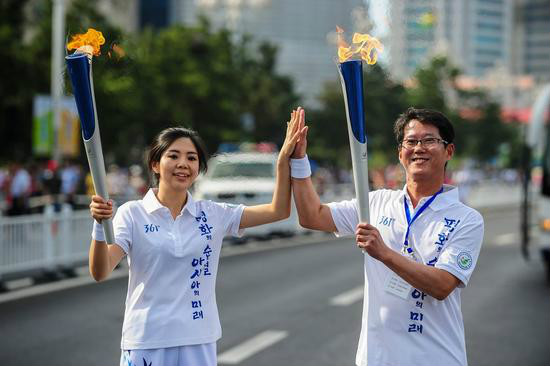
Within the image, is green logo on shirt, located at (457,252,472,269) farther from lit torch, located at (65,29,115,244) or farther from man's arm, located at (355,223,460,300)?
lit torch, located at (65,29,115,244)

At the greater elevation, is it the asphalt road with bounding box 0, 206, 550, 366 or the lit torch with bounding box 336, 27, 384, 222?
the lit torch with bounding box 336, 27, 384, 222

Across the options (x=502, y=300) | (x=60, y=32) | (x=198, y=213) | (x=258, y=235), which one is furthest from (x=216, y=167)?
(x=198, y=213)

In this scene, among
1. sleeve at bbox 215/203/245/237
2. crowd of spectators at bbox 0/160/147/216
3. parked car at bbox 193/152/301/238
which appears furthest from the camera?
parked car at bbox 193/152/301/238

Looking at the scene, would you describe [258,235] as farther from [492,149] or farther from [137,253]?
[492,149]

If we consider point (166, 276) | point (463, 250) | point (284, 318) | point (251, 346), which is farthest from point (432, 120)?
point (284, 318)

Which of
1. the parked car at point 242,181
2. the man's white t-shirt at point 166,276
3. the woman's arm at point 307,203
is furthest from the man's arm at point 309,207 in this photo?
the parked car at point 242,181

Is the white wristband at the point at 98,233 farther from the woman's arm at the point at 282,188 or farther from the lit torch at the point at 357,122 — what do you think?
the lit torch at the point at 357,122

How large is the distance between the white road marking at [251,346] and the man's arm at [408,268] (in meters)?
3.87

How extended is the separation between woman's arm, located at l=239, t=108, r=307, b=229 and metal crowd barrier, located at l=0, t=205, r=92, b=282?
819 centimetres

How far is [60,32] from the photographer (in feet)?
70.3

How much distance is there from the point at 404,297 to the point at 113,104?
2708 cm

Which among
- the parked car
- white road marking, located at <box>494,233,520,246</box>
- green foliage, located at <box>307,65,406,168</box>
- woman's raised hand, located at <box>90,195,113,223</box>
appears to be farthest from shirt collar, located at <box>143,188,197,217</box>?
white road marking, located at <box>494,233,520,246</box>

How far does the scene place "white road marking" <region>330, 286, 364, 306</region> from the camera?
10289 mm

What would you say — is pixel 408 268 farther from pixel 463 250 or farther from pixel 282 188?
pixel 282 188
